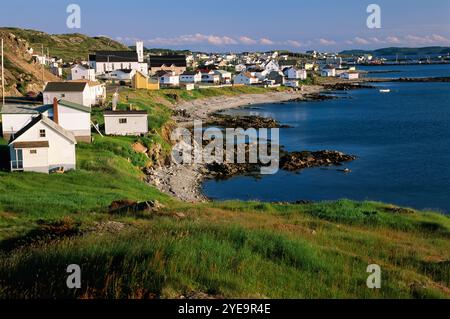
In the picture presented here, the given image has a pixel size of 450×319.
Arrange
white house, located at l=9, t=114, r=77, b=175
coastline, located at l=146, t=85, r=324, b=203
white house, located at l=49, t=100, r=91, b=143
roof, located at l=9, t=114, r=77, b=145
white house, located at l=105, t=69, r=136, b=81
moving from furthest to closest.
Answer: white house, located at l=105, t=69, r=136, b=81 < white house, located at l=49, t=100, r=91, b=143 < coastline, located at l=146, t=85, r=324, b=203 < roof, located at l=9, t=114, r=77, b=145 < white house, located at l=9, t=114, r=77, b=175

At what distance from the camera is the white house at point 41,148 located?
29203 millimetres

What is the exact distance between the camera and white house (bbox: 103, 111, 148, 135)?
4412cm

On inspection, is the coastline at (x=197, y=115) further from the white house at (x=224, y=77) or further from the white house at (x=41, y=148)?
the white house at (x=224, y=77)

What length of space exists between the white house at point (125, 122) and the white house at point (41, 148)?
1329cm

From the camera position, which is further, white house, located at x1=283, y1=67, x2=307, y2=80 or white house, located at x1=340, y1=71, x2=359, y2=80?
white house, located at x1=340, y1=71, x2=359, y2=80

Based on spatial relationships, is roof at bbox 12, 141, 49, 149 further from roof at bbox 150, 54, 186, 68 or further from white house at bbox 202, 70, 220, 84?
roof at bbox 150, 54, 186, 68

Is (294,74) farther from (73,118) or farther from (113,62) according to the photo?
(73,118)

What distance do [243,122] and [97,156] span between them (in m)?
40.0

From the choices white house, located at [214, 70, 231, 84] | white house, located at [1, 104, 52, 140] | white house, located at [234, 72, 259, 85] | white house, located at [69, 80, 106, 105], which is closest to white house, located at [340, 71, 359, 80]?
white house, located at [234, 72, 259, 85]

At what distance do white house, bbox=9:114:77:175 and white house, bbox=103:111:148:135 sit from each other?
1329 centimetres

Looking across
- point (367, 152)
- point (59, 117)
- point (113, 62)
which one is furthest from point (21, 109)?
point (113, 62)

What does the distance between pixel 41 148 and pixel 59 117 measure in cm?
883

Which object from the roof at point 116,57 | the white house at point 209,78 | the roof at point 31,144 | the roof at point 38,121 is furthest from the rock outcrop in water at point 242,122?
the white house at point 209,78
